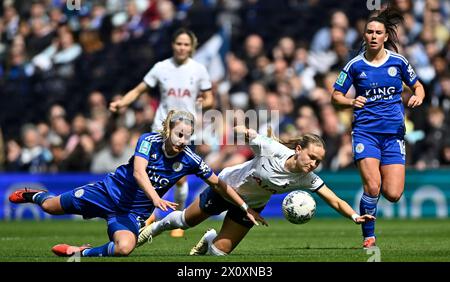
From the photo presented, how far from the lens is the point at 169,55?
21.5 metres

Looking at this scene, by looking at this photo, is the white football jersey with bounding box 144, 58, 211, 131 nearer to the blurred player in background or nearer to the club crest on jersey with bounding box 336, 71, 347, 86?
the blurred player in background

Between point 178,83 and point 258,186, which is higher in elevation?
point 178,83

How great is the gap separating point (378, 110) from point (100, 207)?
10.3 feet

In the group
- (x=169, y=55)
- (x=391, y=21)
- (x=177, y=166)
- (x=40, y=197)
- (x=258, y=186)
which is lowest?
(x=40, y=197)

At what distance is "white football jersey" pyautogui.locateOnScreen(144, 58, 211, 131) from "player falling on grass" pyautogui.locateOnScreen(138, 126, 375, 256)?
357 centimetres

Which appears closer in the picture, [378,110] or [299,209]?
[299,209]

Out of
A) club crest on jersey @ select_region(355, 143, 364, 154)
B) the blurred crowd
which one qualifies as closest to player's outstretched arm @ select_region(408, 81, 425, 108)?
club crest on jersey @ select_region(355, 143, 364, 154)

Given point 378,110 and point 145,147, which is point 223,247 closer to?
point 145,147

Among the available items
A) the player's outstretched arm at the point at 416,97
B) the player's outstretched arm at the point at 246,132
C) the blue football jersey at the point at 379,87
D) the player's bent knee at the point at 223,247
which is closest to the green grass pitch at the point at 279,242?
the player's bent knee at the point at 223,247

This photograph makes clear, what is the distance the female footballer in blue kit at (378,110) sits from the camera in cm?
1128

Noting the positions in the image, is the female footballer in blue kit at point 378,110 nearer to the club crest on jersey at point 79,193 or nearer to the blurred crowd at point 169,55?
the club crest on jersey at point 79,193

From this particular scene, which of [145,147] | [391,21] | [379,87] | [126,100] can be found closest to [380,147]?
[379,87]

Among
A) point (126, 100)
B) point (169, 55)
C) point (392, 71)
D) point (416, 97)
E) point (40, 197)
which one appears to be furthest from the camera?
point (169, 55)

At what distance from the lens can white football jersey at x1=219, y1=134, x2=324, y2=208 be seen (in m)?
10.3
